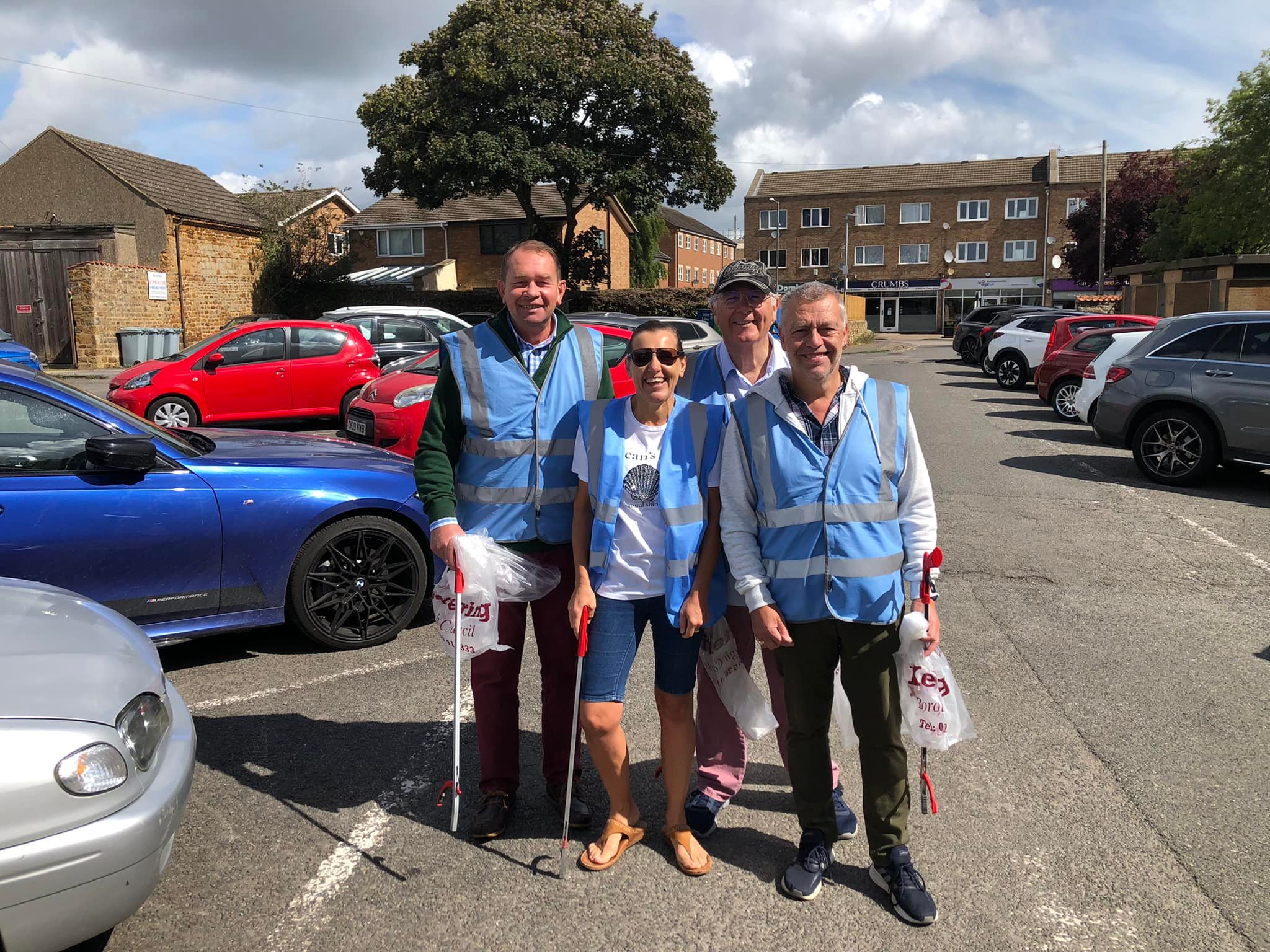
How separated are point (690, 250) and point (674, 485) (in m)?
75.0

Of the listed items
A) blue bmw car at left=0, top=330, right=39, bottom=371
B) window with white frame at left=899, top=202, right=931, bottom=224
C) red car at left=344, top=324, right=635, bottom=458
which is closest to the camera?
red car at left=344, top=324, right=635, bottom=458

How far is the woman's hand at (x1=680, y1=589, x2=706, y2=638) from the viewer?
2979 millimetres

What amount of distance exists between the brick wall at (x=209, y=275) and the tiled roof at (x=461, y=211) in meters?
13.0

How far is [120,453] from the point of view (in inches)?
170

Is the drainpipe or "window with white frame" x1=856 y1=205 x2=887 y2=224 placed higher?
"window with white frame" x1=856 y1=205 x2=887 y2=224

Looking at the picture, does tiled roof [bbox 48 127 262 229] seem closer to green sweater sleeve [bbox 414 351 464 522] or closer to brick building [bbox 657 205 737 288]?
green sweater sleeve [bbox 414 351 464 522]

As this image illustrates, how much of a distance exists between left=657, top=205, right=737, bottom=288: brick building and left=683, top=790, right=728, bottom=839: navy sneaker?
61686mm

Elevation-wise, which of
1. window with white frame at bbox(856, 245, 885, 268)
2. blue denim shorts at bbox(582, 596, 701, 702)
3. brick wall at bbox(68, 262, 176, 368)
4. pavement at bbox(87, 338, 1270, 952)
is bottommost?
pavement at bbox(87, 338, 1270, 952)

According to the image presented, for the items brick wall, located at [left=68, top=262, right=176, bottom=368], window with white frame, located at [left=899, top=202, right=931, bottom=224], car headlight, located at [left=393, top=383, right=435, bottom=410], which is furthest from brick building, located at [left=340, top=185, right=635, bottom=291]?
car headlight, located at [left=393, top=383, right=435, bottom=410]

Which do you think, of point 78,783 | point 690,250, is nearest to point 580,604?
point 78,783

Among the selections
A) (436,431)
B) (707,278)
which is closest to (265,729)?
(436,431)

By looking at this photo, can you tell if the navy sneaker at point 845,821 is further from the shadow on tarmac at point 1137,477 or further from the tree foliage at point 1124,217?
the tree foliage at point 1124,217

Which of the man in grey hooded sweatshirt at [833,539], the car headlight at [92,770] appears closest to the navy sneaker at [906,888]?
the man in grey hooded sweatshirt at [833,539]

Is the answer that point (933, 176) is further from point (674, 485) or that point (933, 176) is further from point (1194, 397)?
point (674, 485)
